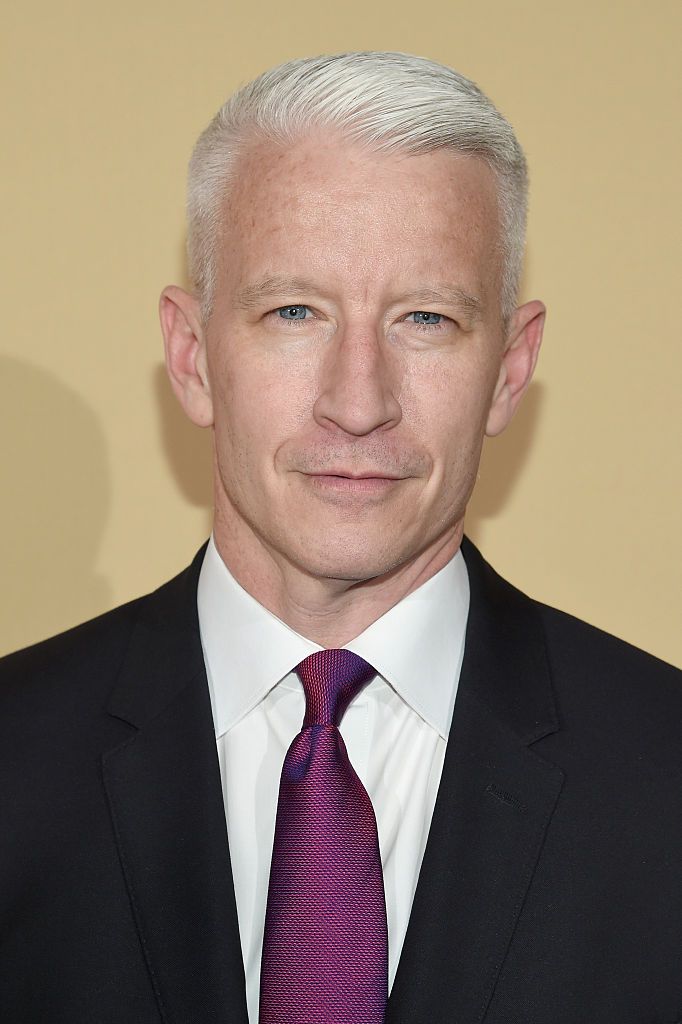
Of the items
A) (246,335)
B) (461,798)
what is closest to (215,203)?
(246,335)

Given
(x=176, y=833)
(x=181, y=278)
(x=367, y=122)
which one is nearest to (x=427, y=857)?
(x=176, y=833)

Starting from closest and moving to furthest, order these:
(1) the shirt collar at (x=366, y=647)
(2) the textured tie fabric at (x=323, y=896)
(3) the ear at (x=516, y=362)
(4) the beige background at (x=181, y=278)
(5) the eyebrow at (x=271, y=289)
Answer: (2) the textured tie fabric at (x=323, y=896), (5) the eyebrow at (x=271, y=289), (1) the shirt collar at (x=366, y=647), (3) the ear at (x=516, y=362), (4) the beige background at (x=181, y=278)

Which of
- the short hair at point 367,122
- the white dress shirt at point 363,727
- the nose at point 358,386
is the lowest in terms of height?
the white dress shirt at point 363,727

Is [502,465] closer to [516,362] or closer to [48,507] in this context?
[516,362]

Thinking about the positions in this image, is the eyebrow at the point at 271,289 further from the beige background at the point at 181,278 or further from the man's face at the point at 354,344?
the beige background at the point at 181,278

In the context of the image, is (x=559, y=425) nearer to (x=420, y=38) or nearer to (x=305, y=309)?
(x=420, y=38)

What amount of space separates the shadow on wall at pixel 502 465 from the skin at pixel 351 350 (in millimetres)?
768

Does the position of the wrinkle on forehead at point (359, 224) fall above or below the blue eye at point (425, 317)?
above

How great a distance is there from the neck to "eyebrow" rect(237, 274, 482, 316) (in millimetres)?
345

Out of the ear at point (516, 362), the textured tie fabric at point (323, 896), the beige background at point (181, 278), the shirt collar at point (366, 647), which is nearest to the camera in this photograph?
the textured tie fabric at point (323, 896)

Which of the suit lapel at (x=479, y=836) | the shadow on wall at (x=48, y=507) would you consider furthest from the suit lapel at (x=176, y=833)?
the shadow on wall at (x=48, y=507)

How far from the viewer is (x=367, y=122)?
202cm

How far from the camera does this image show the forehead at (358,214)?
199cm

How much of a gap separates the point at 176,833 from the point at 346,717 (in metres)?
0.29
